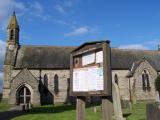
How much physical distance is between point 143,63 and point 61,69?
12.8 m

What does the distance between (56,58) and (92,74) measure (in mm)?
37341

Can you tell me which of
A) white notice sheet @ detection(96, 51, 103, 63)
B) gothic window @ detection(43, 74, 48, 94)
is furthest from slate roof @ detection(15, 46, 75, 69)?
white notice sheet @ detection(96, 51, 103, 63)

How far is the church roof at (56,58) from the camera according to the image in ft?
146

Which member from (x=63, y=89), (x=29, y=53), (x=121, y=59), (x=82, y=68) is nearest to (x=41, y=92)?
(x=63, y=89)

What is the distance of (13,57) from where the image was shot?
45.8 metres

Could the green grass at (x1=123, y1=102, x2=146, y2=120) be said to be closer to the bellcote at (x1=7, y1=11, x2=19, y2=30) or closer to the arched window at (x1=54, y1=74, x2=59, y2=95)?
the arched window at (x1=54, y1=74, x2=59, y2=95)

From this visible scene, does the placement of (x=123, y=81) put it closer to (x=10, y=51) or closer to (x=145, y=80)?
(x=145, y=80)

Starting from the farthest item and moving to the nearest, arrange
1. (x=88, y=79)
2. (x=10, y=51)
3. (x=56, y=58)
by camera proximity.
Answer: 1. (x=10, y=51)
2. (x=56, y=58)
3. (x=88, y=79)

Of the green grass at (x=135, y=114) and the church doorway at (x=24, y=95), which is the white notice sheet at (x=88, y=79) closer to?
the green grass at (x=135, y=114)

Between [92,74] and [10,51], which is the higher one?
[10,51]

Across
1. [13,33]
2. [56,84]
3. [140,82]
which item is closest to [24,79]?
[56,84]

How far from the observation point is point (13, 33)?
1886 inches

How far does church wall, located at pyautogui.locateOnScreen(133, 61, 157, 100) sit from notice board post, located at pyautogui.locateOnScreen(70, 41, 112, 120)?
3580 centimetres

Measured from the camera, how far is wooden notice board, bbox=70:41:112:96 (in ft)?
27.3
